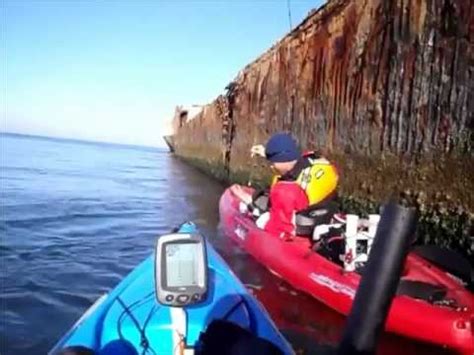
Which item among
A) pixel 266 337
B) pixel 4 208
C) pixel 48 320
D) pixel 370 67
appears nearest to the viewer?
pixel 266 337

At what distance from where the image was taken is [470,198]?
5.50 metres

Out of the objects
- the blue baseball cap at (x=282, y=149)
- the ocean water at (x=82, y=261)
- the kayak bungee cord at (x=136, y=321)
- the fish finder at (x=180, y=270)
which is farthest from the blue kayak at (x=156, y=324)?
the blue baseball cap at (x=282, y=149)

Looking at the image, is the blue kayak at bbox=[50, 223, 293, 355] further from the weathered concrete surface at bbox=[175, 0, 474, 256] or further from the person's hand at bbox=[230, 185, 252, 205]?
the person's hand at bbox=[230, 185, 252, 205]

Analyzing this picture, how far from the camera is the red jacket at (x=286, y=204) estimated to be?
6.56 meters

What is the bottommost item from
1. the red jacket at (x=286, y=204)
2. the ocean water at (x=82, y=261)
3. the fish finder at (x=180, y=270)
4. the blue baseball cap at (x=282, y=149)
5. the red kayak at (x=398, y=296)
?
the ocean water at (x=82, y=261)

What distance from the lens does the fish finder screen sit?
7.85ft

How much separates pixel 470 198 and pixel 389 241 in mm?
4369

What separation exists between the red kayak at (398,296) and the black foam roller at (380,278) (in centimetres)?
237

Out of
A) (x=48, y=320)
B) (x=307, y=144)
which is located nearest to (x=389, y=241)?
(x=48, y=320)

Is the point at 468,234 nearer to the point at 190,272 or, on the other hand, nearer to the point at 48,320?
the point at 190,272

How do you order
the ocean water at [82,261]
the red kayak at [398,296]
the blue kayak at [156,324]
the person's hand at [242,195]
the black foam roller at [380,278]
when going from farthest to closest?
the person's hand at [242,195]
the ocean water at [82,261]
the red kayak at [398,296]
the blue kayak at [156,324]
the black foam roller at [380,278]

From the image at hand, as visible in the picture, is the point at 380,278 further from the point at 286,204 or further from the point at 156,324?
the point at 286,204

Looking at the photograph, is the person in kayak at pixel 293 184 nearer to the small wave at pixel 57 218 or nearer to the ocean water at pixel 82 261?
the ocean water at pixel 82 261

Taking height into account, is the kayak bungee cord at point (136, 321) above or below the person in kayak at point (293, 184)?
below
